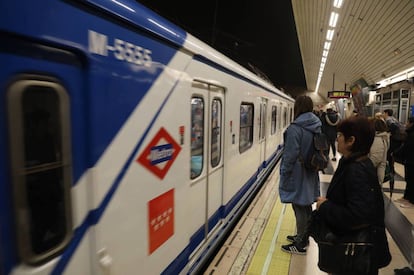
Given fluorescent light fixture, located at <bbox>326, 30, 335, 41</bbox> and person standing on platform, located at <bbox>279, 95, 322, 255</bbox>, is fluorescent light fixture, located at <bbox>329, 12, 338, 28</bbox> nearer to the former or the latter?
fluorescent light fixture, located at <bbox>326, 30, 335, 41</bbox>

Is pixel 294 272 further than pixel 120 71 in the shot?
Yes

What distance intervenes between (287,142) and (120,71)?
216cm

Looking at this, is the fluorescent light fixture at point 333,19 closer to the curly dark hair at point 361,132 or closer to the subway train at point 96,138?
the subway train at point 96,138

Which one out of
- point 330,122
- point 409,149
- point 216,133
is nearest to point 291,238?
point 216,133

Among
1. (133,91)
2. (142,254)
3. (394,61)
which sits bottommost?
(142,254)

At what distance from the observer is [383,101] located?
16672 millimetres

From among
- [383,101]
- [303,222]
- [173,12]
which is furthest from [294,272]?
[383,101]

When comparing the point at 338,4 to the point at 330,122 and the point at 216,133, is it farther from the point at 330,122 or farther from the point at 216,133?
the point at 216,133

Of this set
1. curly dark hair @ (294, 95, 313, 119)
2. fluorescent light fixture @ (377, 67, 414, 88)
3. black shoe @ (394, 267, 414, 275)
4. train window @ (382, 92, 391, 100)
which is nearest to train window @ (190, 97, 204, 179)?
curly dark hair @ (294, 95, 313, 119)

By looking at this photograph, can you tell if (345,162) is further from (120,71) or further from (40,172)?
(40,172)

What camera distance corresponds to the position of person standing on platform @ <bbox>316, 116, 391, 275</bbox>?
5.78 feet

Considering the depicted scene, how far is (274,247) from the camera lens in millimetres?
3650

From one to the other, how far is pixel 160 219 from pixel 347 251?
4.13 ft

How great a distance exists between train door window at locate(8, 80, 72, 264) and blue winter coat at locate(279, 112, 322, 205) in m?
2.44
